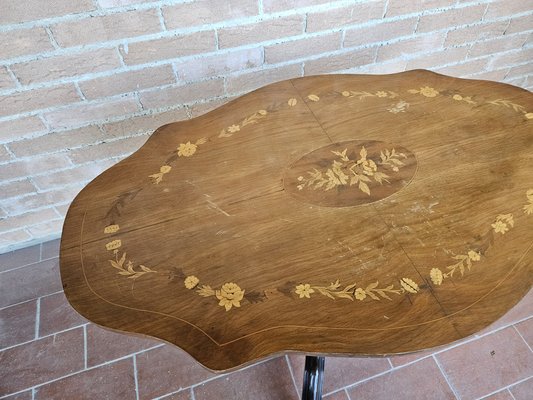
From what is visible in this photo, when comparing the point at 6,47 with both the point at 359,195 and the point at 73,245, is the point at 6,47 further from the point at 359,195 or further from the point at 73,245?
the point at 359,195

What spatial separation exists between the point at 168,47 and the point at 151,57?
0.07 m

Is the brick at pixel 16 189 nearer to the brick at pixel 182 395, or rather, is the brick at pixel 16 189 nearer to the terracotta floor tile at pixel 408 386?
the brick at pixel 182 395

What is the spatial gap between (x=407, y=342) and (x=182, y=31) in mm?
1222

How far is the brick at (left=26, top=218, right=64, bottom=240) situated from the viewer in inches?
74.2

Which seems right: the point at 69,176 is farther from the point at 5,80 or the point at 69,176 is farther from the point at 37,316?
the point at 37,316

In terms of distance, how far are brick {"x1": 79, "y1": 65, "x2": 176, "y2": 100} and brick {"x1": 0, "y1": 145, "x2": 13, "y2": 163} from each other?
0.40 meters

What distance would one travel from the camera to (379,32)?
167cm

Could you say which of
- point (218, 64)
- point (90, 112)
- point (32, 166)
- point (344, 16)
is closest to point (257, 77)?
point (218, 64)

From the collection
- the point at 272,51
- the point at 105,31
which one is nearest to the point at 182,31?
the point at 105,31

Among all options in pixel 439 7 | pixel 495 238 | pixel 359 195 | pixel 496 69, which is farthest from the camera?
pixel 496 69

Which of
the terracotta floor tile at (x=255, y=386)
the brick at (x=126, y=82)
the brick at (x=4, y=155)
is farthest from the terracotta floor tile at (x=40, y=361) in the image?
the brick at (x=126, y=82)

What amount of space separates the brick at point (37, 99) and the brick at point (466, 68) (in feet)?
5.32

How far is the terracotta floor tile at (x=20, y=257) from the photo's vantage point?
1896mm

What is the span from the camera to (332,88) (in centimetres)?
131
